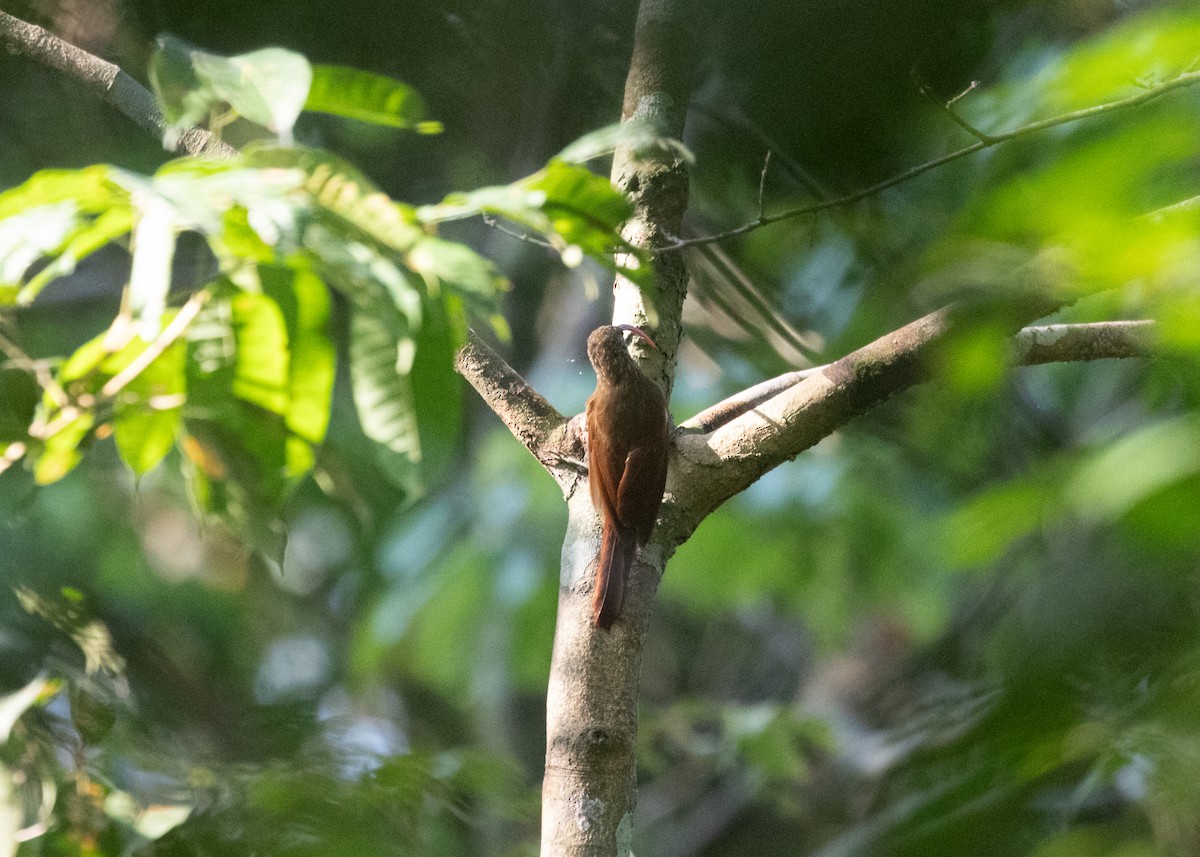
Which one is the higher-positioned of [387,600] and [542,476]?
[542,476]

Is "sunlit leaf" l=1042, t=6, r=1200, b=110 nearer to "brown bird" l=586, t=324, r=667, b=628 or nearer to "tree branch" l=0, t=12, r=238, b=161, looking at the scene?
"brown bird" l=586, t=324, r=667, b=628

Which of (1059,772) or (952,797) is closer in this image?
(952,797)

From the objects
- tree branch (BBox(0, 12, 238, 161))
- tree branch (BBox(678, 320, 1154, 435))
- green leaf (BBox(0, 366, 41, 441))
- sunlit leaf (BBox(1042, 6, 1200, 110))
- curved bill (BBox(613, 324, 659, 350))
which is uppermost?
tree branch (BBox(0, 12, 238, 161))

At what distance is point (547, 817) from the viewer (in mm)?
1727

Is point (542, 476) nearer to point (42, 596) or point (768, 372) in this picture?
point (768, 372)

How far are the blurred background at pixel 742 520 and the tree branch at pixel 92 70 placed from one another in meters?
0.23

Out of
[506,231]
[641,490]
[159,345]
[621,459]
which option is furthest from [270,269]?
[621,459]

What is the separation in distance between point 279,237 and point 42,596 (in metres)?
1.37

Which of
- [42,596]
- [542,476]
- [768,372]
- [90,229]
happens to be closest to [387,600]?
[542,476]

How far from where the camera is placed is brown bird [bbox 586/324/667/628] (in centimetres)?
195

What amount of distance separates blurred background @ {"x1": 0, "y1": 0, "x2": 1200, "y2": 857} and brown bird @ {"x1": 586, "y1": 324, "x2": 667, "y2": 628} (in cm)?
37

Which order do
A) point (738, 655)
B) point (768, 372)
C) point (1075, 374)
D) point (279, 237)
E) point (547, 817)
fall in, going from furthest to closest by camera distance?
point (738, 655), point (1075, 374), point (768, 372), point (547, 817), point (279, 237)

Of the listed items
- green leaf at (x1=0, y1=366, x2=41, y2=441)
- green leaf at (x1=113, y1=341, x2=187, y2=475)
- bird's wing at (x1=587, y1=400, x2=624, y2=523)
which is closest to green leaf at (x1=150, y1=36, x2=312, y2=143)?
green leaf at (x1=113, y1=341, x2=187, y2=475)

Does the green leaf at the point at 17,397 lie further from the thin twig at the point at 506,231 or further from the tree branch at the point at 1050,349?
the tree branch at the point at 1050,349
